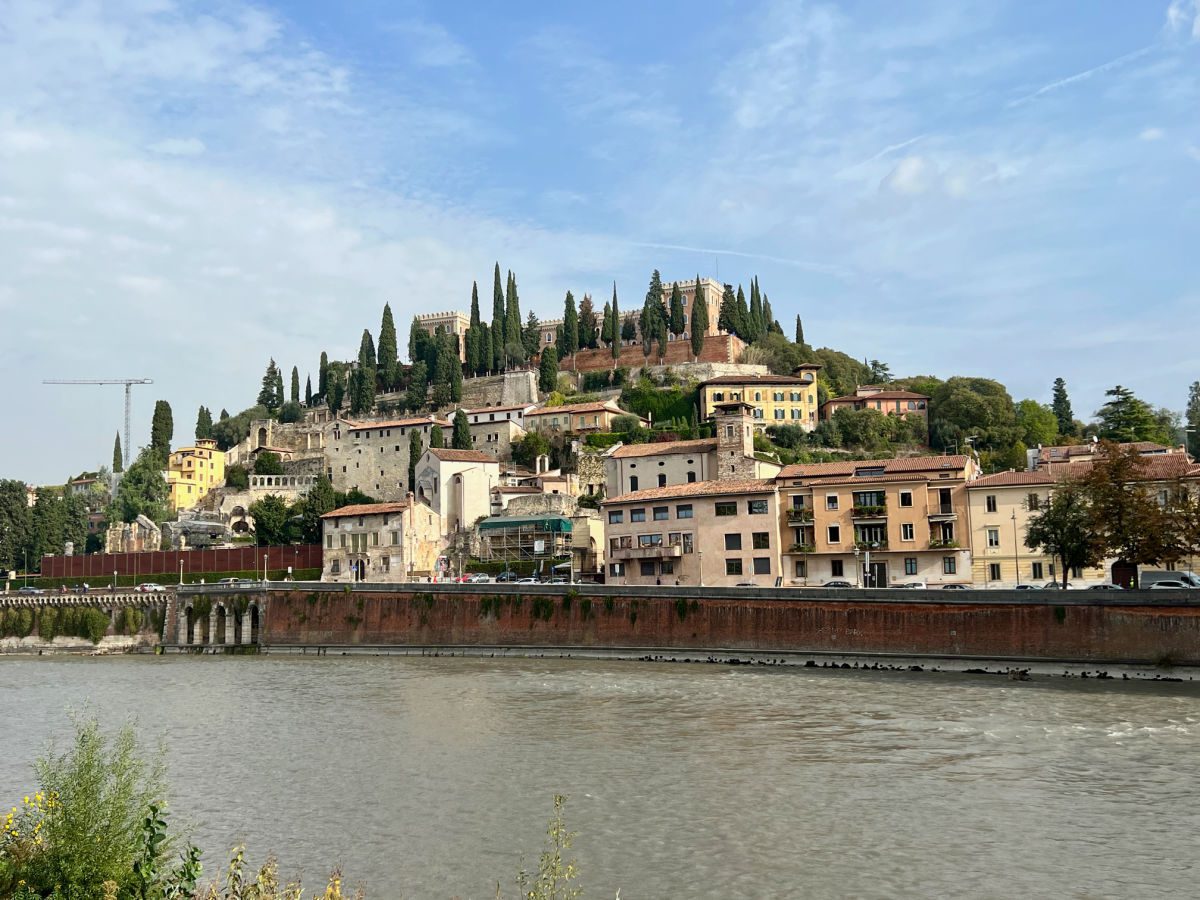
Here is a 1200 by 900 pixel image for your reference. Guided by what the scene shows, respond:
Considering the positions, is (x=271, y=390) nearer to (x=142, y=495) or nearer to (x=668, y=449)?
(x=142, y=495)

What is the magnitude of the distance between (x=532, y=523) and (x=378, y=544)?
11.8 metres

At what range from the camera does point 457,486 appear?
88562mm

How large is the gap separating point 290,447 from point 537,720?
10621 centimetres

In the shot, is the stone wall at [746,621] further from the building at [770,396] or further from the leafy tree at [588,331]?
the leafy tree at [588,331]

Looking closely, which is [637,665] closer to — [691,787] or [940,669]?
[940,669]

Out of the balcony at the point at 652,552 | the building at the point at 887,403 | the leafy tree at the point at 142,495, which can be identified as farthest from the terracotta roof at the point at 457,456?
the leafy tree at the point at 142,495

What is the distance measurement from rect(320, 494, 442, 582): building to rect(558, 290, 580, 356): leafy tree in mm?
53693

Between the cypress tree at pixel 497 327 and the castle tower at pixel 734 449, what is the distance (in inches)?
2486

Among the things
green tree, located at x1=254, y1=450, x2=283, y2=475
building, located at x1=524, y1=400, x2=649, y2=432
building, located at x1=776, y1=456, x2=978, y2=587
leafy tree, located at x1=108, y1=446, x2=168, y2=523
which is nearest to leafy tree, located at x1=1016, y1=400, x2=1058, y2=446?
building, located at x1=524, y1=400, x2=649, y2=432

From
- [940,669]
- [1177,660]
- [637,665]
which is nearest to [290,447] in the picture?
[637,665]

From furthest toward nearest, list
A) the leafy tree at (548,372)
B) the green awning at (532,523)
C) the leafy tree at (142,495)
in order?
1. the leafy tree at (548,372)
2. the leafy tree at (142,495)
3. the green awning at (532,523)

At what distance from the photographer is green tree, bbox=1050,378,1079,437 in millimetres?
110812

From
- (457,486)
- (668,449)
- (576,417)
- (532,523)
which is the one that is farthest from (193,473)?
(668,449)

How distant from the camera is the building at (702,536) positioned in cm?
5844
